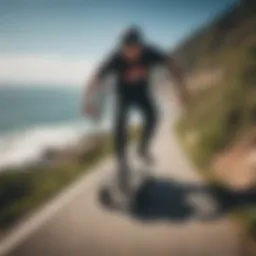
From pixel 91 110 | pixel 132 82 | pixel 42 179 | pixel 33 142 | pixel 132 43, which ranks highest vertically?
pixel 132 43

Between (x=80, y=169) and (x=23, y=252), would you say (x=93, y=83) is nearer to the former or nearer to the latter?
(x=80, y=169)

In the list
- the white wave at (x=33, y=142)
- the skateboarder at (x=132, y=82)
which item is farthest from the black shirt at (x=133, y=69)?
the white wave at (x=33, y=142)

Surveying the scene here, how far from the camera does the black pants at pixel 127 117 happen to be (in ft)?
6.55

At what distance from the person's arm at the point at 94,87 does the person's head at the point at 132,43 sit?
7cm

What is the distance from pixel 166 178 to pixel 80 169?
35 centimetres

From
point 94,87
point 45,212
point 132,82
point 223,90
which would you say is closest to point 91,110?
point 94,87

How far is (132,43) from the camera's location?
6.53 ft

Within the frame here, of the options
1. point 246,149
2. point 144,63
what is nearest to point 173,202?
point 246,149

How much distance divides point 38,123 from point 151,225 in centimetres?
60

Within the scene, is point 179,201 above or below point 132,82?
below

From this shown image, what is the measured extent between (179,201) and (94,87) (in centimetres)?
57

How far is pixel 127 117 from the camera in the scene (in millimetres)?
2010

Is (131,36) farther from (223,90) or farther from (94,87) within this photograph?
(223,90)

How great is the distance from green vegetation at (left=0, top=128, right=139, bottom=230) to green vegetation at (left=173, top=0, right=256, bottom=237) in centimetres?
26
